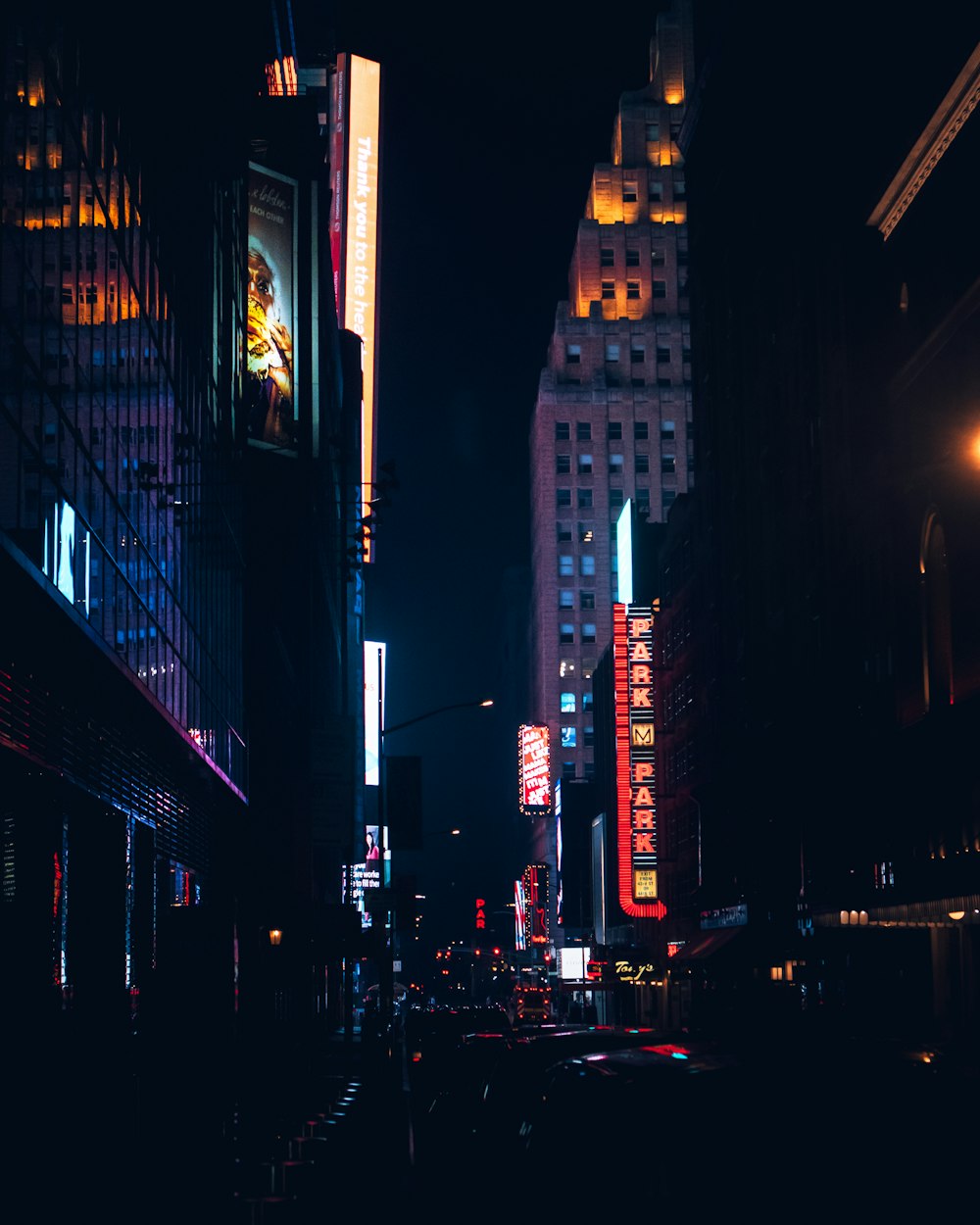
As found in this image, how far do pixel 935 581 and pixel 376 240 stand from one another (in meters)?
107

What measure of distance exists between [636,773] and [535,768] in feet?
293

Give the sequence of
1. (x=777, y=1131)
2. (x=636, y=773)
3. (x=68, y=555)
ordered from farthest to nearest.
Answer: (x=636, y=773) < (x=68, y=555) < (x=777, y=1131)

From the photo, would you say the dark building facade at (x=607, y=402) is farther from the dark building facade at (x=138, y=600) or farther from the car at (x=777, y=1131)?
the car at (x=777, y=1131)

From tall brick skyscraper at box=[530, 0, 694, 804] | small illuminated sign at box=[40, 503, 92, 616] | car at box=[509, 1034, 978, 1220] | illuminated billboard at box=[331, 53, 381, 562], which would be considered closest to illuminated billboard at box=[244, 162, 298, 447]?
small illuminated sign at box=[40, 503, 92, 616]

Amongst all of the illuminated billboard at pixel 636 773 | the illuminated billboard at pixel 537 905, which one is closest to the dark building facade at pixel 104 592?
the illuminated billboard at pixel 636 773

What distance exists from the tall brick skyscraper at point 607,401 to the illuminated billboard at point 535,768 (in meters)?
2.66

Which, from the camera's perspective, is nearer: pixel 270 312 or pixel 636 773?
pixel 270 312

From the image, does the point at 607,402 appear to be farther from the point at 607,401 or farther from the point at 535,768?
the point at 535,768

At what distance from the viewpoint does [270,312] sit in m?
57.0

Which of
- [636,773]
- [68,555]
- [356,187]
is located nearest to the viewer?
[68,555]

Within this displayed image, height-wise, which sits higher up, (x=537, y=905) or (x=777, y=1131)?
(x=777, y=1131)

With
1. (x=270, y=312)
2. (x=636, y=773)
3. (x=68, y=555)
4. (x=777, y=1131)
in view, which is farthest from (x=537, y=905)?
(x=777, y=1131)

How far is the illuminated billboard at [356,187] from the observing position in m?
142

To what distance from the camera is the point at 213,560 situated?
39.3 meters
